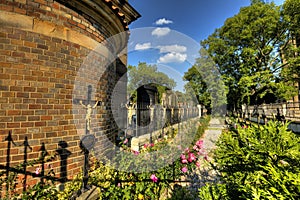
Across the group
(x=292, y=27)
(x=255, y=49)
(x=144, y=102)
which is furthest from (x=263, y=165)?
(x=292, y=27)

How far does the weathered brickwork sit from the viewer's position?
2.36m

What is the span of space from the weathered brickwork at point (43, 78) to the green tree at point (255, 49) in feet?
54.3

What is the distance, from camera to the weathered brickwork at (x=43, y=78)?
236 cm

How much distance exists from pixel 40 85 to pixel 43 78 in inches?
5.6

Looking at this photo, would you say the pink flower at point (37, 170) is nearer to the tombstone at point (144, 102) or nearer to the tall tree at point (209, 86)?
the tombstone at point (144, 102)

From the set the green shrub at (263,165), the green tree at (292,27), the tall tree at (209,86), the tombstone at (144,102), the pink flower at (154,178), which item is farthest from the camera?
the tall tree at (209,86)

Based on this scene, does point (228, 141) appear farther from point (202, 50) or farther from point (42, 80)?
point (202, 50)

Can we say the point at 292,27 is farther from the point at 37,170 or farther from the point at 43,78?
the point at 37,170

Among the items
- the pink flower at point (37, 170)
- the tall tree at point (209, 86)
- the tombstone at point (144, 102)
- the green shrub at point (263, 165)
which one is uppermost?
the tall tree at point (209, 86)

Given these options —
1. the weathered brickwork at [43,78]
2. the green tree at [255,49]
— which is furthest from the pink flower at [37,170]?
the green tree at [255,49]

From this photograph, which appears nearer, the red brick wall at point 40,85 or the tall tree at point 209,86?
the red brick wall at point 40,85

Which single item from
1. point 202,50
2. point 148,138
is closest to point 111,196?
point 148,138

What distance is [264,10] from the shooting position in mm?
14992

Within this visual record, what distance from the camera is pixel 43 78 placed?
2645 mm
